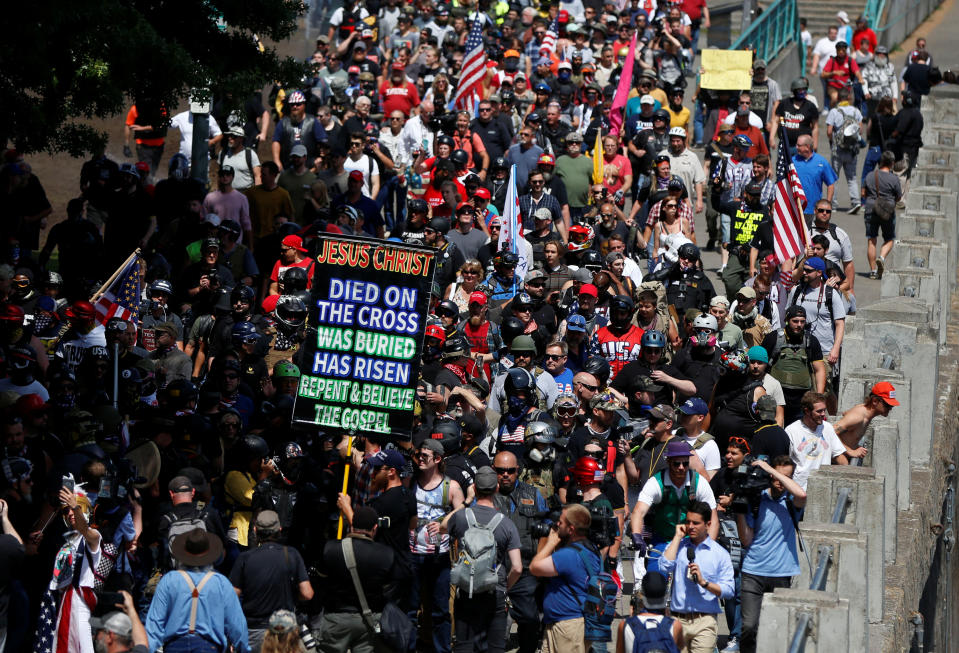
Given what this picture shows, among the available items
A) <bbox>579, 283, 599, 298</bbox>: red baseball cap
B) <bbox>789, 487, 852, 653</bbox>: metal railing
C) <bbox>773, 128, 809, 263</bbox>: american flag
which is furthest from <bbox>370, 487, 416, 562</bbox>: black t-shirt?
<bbox>773, 128, 809, 263</bbox>: american flag

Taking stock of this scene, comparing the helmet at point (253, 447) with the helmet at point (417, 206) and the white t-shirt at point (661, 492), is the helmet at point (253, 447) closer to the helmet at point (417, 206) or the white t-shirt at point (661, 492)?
the white t-shirt at point (661, 492)

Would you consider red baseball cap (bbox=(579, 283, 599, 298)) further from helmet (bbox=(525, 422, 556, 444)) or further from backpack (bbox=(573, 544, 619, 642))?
backpack (bbox=(573, 544, 619, 642))

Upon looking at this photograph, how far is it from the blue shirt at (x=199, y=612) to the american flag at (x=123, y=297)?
4860mm

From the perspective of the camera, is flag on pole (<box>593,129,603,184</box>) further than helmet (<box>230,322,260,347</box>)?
Yes

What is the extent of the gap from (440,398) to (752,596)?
295cm

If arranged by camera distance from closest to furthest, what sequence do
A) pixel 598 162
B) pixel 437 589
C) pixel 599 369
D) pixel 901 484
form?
pixel 437 589 < pixel 901 484 < pixel 599 369 < pixel 598 162

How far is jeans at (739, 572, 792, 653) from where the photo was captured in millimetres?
12305

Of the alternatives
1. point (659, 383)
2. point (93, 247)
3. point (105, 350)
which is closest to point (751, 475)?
point (659, 383)

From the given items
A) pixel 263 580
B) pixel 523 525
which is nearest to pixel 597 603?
pixel 523 525

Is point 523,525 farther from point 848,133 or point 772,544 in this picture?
point 848,133

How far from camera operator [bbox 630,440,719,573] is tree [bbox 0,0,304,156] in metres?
6.20

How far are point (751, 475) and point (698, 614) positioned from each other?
135 cm

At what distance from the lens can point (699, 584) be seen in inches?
443

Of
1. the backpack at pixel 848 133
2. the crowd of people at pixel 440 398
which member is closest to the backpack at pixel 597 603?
the crowd of people at pixel 440 398
